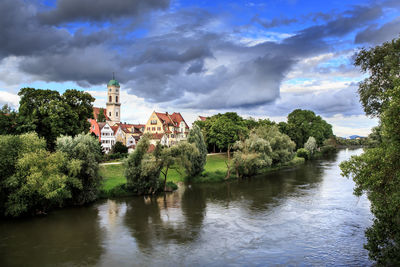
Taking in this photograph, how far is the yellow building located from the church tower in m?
24.5

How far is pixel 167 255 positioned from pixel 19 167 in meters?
16.4

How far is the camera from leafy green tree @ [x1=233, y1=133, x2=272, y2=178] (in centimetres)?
5219

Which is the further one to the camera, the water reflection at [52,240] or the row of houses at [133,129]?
the row of houses at [133,129]

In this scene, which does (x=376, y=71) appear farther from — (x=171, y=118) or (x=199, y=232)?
(x=171, y=118)

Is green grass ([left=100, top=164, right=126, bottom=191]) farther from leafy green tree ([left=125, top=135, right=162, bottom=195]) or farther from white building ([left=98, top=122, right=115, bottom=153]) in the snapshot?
white building ([left=98, top=122, right=115, bottom=153])

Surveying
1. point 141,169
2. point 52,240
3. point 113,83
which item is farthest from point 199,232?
point 113,83

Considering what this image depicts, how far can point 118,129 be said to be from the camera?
310 feet

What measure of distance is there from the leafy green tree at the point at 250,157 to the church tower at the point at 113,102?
252ft

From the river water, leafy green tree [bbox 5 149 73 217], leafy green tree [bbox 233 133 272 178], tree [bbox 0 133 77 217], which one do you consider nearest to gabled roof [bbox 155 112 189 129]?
leafy green tree [bbox 233 133 272 178]

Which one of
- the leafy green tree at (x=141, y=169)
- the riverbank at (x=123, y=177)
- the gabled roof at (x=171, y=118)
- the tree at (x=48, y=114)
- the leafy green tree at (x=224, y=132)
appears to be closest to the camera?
the leafy green tree at (x=141, y=169)

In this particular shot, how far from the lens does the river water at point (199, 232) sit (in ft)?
67.5

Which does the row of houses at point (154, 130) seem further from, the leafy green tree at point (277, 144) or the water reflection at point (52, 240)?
the water reflection at point (52, 240)

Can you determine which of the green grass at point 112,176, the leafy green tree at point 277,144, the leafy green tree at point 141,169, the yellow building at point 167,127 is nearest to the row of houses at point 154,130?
the yellow building at point 167,127

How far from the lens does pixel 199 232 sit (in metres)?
25.7
